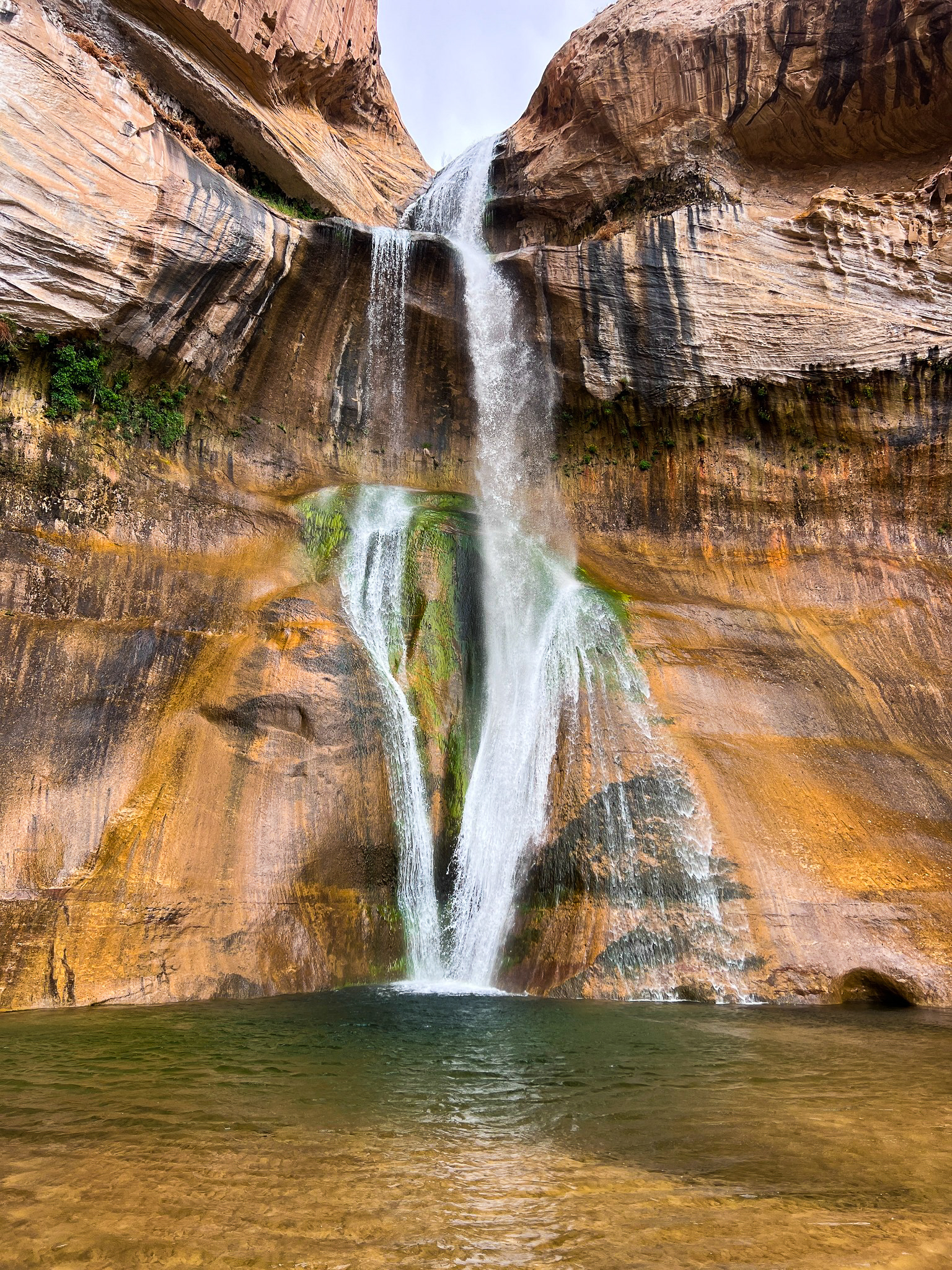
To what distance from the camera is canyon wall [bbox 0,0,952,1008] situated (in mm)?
9141

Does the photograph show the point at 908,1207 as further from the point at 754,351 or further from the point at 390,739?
the point at 754,351

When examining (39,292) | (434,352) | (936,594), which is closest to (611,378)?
(434,352)

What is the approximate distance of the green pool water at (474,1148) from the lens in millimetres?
2553

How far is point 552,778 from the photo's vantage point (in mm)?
10516

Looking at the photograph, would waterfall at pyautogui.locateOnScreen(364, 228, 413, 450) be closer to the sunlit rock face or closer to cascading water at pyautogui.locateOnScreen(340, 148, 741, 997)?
cascading water at pyautogui.locateOnScreen(340, 148, 741, 997)

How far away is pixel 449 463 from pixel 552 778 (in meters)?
9.34

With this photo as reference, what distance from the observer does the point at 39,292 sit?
39.9 feet

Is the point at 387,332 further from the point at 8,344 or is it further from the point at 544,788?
the point at 544,788

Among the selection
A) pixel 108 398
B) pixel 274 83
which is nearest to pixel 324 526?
pixel 108 398

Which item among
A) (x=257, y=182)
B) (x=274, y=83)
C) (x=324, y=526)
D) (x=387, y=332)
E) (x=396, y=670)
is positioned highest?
(x=274, y=83)

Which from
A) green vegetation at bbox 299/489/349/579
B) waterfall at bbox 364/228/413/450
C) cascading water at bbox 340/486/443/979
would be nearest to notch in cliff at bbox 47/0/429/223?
waterfall at bbox 364/228/413/450

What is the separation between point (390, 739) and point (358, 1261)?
847 centimetres

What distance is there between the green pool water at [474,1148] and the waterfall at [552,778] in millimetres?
2755

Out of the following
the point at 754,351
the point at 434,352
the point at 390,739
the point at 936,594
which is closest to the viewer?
the point at 390,739
